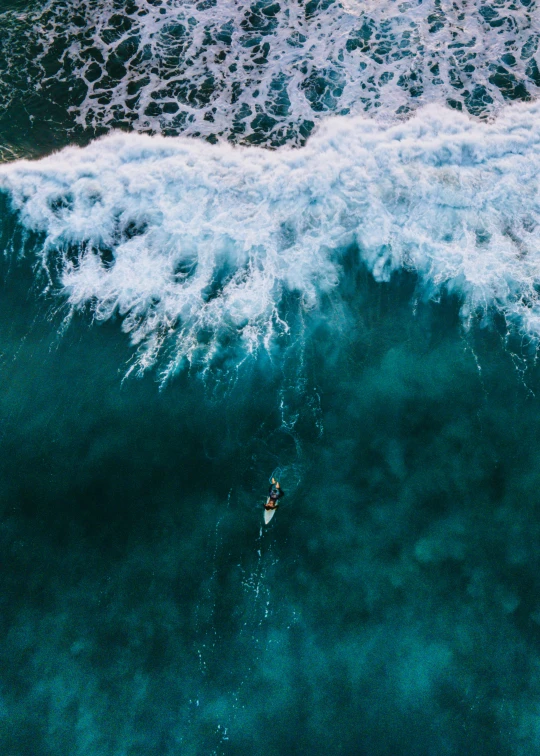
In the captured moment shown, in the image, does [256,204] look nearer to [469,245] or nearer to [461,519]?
[469,245]

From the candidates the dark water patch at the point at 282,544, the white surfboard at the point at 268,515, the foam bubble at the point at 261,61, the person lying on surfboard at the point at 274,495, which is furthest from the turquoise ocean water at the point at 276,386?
the person lying on surfboard at the point at 274,495

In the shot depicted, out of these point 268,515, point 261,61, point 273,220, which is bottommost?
point 268,515

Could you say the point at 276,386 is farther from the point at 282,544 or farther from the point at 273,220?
the point at 273,220

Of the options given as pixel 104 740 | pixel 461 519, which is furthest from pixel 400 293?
pixel 104 740

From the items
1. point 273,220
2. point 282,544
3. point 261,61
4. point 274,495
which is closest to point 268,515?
point 274,495

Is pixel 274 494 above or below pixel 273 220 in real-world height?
below

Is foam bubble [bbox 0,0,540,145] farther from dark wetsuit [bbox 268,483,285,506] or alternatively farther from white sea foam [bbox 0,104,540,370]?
dark wetsuit [bbox 268,483,285,506]

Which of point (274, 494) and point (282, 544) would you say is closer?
point (282, 544)
